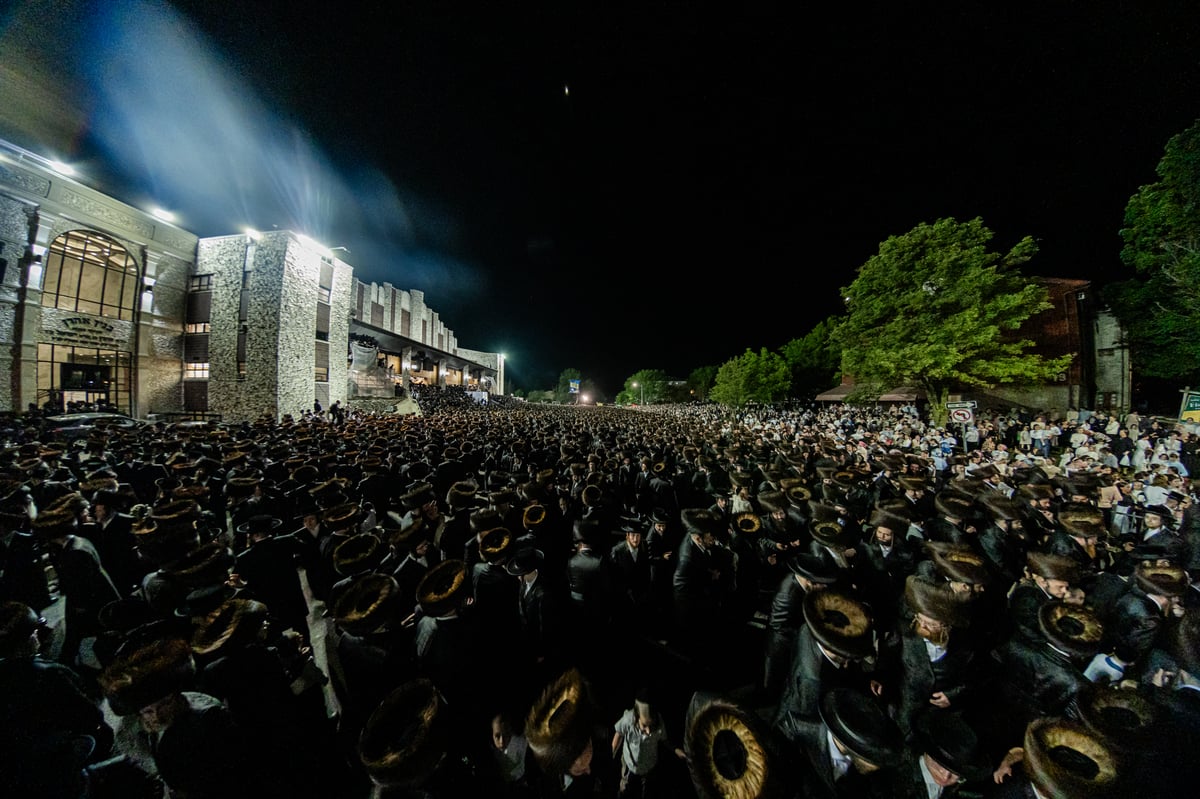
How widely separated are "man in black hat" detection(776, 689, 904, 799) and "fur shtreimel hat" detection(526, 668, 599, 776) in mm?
1280

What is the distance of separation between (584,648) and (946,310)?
2488 cm

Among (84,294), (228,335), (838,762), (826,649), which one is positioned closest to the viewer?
(838,762)

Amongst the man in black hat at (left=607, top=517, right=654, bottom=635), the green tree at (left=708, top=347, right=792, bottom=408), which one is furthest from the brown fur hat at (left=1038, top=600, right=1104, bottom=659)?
the green tree at (left=708, top=347, right=792, bottom=408)

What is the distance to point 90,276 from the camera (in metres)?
19.7

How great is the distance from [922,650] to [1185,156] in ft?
102

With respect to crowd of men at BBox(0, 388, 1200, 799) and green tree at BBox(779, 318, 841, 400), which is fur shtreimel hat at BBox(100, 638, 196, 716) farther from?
green tree at BBox(779, 318, 841, 400)

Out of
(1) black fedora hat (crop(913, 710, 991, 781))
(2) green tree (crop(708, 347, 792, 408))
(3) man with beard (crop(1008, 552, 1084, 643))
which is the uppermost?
(2) green tree (crop(708, 347, 792, 408))

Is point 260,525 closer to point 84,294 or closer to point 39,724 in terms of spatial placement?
point 39,724

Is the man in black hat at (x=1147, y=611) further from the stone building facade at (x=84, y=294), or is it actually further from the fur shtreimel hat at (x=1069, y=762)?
the stone building facade at (x=84, y=294)

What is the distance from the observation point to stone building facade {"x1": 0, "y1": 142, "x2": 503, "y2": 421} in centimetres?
1656

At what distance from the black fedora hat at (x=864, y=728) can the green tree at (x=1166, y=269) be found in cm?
3021

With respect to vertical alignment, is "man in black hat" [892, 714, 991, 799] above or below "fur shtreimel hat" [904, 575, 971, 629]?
below

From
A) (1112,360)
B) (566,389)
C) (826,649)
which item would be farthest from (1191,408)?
(566,389)

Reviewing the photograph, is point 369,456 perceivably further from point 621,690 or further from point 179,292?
point 179,292
